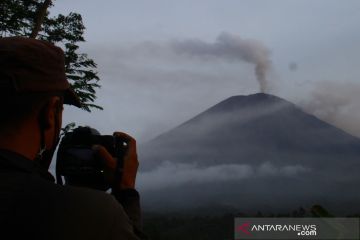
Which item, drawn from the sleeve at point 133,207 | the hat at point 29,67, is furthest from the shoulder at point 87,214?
the hat at point 29,67

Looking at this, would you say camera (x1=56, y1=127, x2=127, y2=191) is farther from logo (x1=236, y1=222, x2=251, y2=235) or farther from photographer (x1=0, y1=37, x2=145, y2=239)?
logo (x1=236, y1=222, x2=251, y2=235)

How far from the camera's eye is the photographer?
1.74 m


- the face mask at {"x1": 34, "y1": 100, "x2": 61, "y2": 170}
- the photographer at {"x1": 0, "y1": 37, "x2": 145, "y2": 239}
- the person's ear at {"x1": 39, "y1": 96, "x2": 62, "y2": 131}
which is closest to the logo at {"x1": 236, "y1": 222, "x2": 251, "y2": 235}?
the photographer at {"x1": 0, "y1": 37, "x2": 145, "y2": 239}

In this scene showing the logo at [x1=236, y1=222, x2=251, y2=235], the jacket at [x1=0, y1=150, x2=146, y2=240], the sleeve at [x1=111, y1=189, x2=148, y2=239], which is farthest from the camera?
the logo at [x1=236, y1=222, x2=251, y2=235]

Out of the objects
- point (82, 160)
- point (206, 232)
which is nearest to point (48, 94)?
point (82, 160)

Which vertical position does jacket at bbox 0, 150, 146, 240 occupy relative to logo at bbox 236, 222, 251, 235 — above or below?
below

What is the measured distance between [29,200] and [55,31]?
2846 cm

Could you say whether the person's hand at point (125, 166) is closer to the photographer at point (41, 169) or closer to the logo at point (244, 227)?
the photographer at point (41, 169)

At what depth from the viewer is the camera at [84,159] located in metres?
2.19

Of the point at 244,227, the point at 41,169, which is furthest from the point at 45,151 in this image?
the point at 244,227

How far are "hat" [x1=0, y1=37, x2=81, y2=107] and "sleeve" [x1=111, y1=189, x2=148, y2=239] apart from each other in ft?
1.47

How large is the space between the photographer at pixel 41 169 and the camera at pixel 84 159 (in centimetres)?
4

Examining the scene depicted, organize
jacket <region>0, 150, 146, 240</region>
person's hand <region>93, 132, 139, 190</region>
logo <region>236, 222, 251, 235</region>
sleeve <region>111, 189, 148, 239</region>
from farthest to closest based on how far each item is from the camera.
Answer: logo <region>236, 222, 251, 235</region> → person's hand <region>93, 132, 139, 190</region> → sleeve <region>111, 189, 148, 239</region> → jacket <region>0, 150, 146, 240</region>

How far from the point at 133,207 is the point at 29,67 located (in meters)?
0.63
